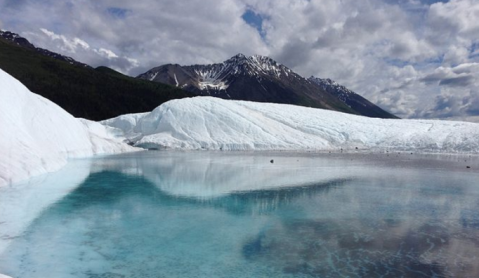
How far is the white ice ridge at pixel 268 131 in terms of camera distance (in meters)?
51.9

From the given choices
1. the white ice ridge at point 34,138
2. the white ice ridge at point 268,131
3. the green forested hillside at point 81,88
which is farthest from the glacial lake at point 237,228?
the green forested hillside at point 81,88

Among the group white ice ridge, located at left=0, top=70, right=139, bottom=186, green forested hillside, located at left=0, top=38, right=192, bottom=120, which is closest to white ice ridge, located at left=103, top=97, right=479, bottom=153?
white ice ridge, located at left=0, top=70, right=139, bottom=186

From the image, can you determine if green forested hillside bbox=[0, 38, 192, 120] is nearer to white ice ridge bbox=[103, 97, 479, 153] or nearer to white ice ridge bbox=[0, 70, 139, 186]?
white ice ridge bbox=[103, 97, 479, 153]

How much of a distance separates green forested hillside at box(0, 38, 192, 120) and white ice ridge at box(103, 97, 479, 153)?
83.2 metres

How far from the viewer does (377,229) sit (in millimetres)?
12086

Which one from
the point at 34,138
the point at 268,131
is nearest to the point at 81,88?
the point at 268,131

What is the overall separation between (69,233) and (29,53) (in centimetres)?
19894

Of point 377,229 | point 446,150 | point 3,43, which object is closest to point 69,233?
point 377,229

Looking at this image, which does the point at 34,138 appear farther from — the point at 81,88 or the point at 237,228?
the point at 81,88

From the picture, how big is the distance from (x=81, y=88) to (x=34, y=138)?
131 metres

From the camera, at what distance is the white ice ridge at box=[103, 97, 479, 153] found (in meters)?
51.9

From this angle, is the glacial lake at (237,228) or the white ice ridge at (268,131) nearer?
the glacial lake at (237,228)

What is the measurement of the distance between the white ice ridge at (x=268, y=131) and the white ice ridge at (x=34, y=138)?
27.7 feet

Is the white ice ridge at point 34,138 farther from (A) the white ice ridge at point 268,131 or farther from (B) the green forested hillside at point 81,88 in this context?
(B) the green forested hillside at point 81,88
